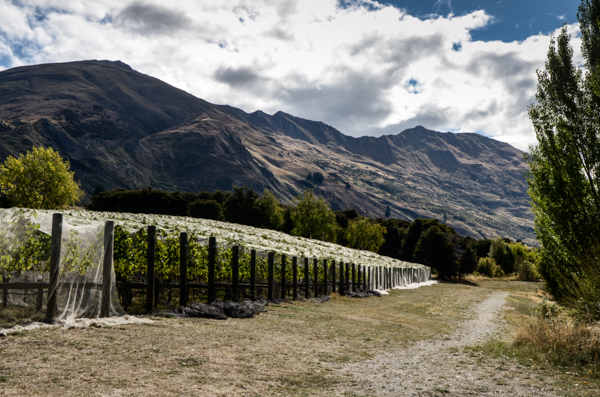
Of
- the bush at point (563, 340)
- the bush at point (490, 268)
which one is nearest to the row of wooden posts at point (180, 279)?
the bush at point (563, 340)

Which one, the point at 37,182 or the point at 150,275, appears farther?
the point at 37,182

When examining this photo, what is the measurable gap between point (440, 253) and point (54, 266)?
79.6m

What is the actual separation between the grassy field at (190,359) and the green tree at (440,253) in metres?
73.1

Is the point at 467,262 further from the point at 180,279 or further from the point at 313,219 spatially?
the point at 180,279

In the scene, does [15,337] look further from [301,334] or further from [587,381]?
[587,381]

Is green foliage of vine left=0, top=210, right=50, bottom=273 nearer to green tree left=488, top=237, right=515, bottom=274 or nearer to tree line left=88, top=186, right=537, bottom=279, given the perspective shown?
tree line left=88, top=186, right=537, bottom=279

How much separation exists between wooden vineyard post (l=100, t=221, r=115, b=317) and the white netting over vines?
0.09m

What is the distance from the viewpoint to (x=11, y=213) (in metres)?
8.73

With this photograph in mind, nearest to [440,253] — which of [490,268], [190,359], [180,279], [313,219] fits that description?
[490,268]

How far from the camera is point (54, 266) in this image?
8.47 metres

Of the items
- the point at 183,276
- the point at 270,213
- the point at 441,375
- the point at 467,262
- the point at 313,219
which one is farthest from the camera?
the point at 270,213

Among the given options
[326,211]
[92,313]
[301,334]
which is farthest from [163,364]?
[326,211]

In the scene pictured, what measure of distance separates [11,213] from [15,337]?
310 cm

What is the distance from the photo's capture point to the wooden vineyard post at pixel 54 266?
8219mm
